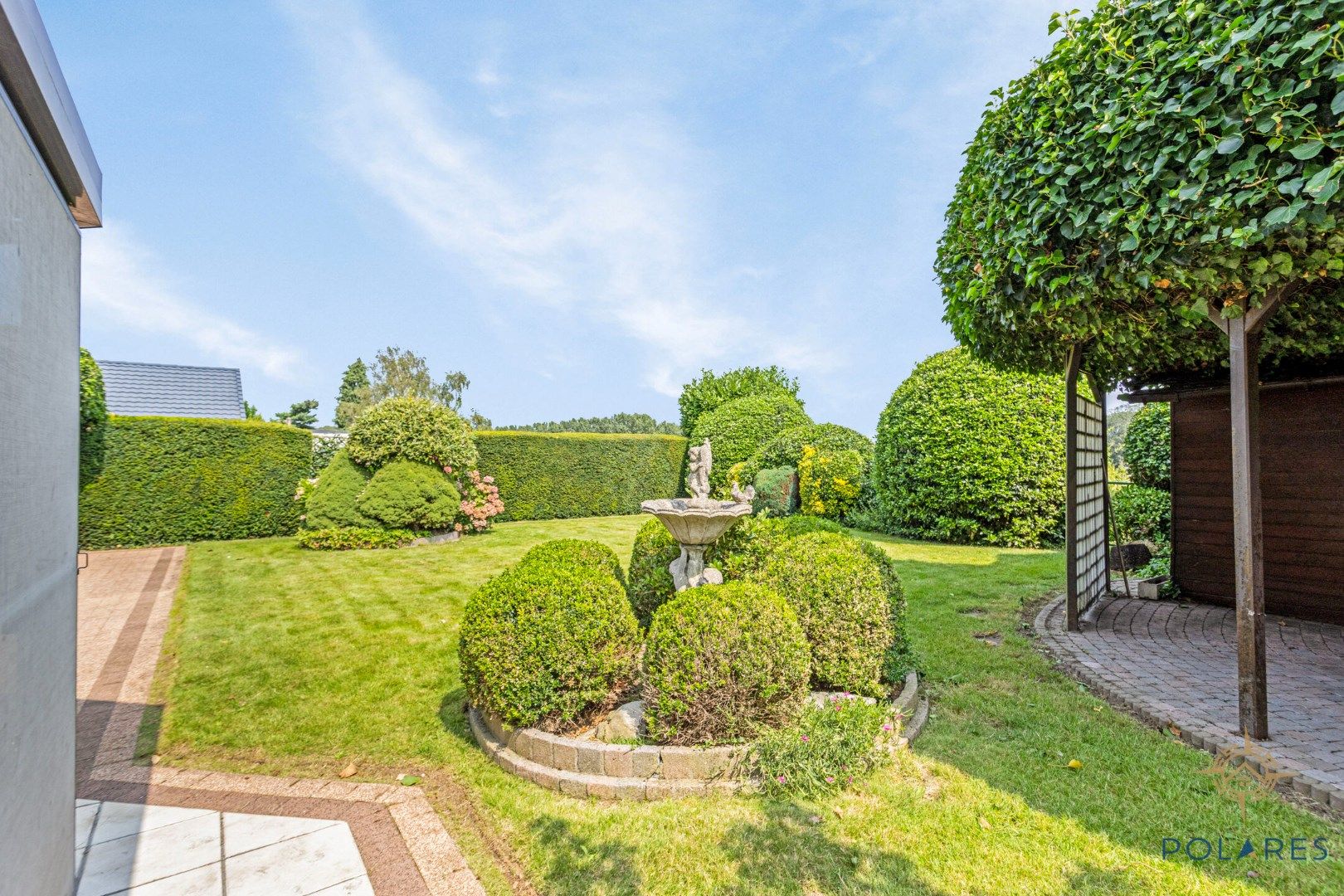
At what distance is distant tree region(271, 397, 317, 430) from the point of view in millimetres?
34969

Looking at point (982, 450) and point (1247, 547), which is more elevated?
point (982, 450)

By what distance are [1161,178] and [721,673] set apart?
348 centimetres

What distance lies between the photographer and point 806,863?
2514 mm

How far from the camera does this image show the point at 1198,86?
2.95 meters

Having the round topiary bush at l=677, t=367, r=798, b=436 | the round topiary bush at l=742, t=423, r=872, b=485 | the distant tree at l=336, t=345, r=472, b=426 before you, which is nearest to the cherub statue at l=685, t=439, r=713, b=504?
the round topiary bush at l=742, t=423, r=872, b=485

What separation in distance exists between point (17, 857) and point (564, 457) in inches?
566

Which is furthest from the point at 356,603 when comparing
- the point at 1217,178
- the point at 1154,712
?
the point at 1217,178

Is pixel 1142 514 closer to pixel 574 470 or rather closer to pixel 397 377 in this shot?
pixel 574 470

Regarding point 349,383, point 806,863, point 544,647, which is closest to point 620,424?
point 349,383

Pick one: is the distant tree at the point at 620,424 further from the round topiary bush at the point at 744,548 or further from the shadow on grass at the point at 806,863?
the shadow on grass at the point at 806,863

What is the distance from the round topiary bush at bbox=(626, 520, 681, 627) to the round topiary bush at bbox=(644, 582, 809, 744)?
1342 millimetres

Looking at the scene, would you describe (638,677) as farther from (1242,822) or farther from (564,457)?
(564,457)

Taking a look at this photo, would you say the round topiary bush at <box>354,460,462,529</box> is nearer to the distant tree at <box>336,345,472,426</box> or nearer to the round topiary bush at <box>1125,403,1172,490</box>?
the round topiary bush at <box>1125,403,1172,490</box>

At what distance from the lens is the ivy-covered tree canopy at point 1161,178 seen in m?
2.64
